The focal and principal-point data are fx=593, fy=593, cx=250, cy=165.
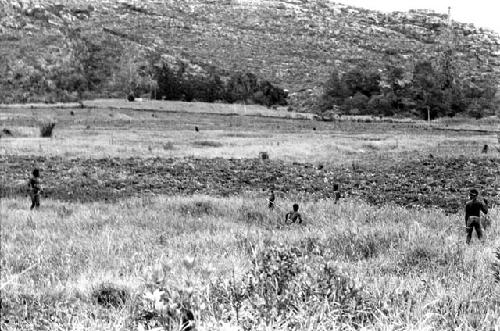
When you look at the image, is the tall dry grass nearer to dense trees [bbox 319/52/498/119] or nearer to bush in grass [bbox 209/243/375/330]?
bush in grass [bbox 209/243/375/330]

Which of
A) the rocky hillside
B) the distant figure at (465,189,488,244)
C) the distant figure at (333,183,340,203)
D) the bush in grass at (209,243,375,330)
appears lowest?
the distant figure at (333,183,340,203)

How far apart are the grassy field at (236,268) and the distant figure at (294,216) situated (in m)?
0.18

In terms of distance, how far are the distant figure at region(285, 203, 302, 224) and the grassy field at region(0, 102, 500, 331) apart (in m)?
0.18

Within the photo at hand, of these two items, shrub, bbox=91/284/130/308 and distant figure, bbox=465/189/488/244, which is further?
distant figure, bbox=465/189/488/244

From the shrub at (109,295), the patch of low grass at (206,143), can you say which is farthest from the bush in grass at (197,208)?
the patch of low grass at (206,143)

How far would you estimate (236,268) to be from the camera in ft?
20.3

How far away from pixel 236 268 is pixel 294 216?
6740 mm

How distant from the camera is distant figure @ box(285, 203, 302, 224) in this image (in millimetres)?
12647

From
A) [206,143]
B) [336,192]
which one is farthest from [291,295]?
[206,143]

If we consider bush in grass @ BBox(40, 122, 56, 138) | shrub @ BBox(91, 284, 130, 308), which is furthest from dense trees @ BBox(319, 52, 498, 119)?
shrub @ BBox(91, 284, 130, 308)

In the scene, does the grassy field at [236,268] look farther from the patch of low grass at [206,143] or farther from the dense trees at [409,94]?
the dense trees at [409,94]

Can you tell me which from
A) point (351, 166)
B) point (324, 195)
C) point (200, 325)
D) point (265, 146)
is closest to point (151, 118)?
point (265, 146)

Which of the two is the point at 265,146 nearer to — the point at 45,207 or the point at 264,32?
the point at 45,207

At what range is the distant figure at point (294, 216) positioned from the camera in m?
12.6
